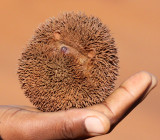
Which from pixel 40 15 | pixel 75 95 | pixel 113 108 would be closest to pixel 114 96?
pixel 113 108

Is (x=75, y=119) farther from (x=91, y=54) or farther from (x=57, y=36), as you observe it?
(x=57, y=36)

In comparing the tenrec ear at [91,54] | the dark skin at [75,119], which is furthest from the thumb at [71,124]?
the tenrec ear at [91,54]

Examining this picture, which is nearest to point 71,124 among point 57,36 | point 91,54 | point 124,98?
point 124,98

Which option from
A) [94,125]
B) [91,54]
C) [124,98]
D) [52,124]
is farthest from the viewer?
[91,54]

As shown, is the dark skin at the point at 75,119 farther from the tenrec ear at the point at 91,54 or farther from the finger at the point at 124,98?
the tenrec ear at the point at 91,54

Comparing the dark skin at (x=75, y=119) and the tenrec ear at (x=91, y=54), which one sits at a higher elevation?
the tenrec ear at (x=91, y=54)

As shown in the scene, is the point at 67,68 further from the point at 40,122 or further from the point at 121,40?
the point at 121,40
